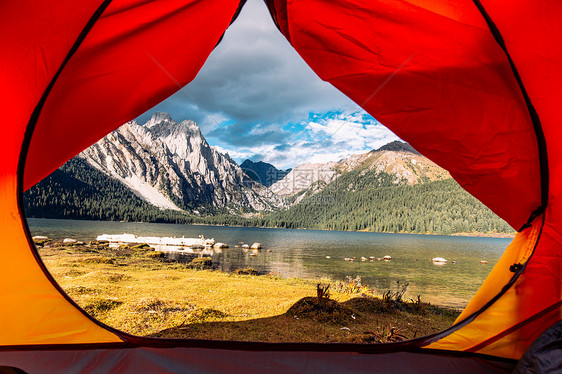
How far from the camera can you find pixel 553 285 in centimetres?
236

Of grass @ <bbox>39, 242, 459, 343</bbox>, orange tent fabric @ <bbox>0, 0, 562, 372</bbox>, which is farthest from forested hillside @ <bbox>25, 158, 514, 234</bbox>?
orange tent fabric @ <bbox>0, 0, 562, 372</bbox>

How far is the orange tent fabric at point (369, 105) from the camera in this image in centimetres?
217

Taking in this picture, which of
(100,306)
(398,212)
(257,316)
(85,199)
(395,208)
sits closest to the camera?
(100,306)

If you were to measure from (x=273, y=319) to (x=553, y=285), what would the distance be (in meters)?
3.60

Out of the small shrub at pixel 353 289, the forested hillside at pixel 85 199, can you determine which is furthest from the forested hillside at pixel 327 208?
the small shrub at pixel 353 289

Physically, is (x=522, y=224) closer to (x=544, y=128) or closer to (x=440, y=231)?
(x=544, y=128)

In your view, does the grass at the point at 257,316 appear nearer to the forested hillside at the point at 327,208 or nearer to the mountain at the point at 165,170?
the forested hillside at the point at 327,208

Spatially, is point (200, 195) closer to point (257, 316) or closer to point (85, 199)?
point (85, 199)

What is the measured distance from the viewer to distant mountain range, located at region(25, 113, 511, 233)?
107688mm

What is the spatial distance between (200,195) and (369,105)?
176832mm

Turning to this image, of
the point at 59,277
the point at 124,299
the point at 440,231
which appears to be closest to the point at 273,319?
the point at 124,299

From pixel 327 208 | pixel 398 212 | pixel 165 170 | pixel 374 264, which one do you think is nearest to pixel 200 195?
pixel 165 170

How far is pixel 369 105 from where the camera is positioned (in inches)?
126

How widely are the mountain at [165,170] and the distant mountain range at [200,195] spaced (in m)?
0.54
